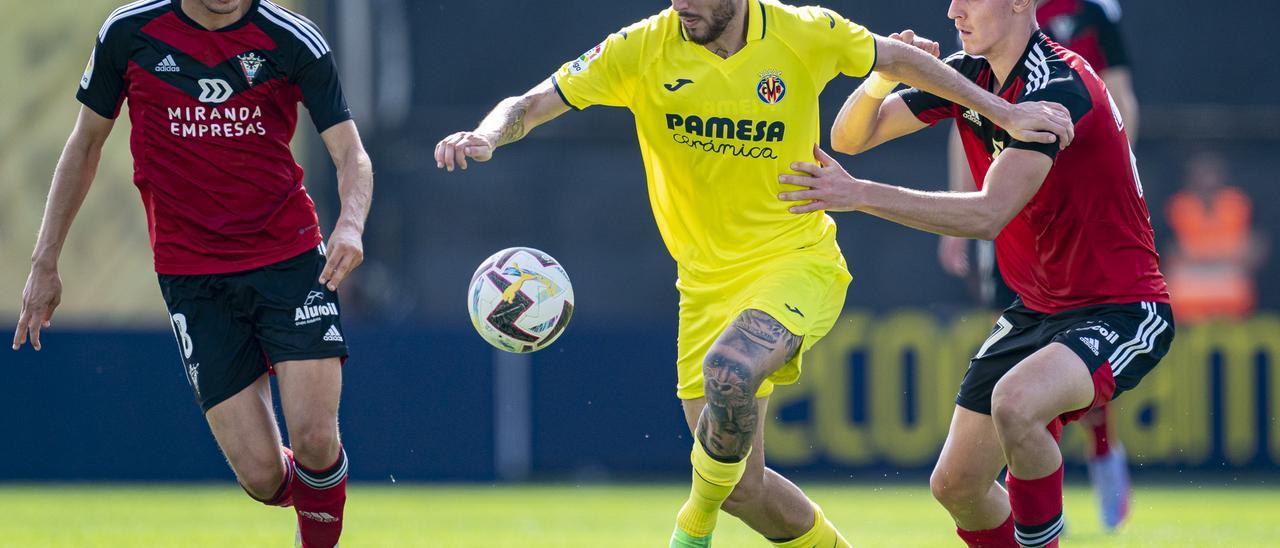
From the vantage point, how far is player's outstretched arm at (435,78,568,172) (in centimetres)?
570

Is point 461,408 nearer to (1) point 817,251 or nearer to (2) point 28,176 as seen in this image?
(2) point 28,176

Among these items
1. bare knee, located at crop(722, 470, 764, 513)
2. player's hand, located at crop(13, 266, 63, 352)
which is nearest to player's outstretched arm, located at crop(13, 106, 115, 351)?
player's hand, located at crop(13, 266, 63, 352)

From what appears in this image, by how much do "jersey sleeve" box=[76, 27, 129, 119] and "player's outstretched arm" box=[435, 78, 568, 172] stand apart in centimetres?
128

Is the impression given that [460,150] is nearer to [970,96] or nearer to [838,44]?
[838,44]

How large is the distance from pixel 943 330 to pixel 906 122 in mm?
6526

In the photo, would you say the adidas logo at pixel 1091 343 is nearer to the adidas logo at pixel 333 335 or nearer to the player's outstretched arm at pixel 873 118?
the player's outstretched arm at pixel 873 118

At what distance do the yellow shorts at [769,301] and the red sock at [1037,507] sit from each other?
927 millimetres

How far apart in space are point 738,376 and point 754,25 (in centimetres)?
141

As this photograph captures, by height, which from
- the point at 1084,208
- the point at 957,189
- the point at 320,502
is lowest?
the point at 320,502

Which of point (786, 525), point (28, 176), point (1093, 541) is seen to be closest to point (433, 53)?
point (28, 176)

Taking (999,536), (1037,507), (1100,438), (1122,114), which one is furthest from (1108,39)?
(1037,507)

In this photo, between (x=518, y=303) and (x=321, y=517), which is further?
(x=321, y=517)

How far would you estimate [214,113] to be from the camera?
6.30 m

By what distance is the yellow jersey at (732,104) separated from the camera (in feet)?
20.3
